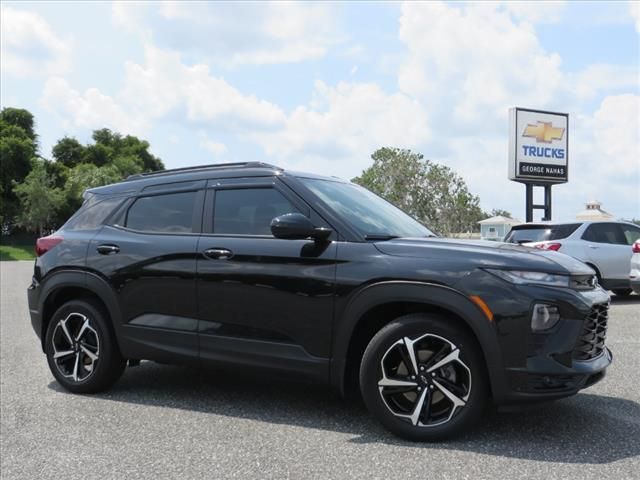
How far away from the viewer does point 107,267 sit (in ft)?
17.6

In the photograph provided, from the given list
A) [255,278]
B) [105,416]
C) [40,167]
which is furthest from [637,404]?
[40,167]

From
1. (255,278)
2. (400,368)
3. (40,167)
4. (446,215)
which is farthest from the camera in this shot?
(446,215)

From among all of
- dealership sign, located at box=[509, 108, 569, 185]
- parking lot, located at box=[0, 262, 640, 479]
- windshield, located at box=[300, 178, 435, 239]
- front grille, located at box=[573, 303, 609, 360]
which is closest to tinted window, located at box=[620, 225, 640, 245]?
parking lot, located at box=[0, 262, 640, 479]

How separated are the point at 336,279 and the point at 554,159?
24.0m

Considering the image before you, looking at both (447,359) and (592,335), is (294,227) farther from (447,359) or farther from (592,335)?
(592,335)

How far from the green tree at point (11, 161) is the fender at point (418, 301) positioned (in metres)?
63.4

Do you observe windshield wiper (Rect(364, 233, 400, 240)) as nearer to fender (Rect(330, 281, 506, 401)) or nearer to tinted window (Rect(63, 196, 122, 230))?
fender (Rect(330, 281, 506, 401))

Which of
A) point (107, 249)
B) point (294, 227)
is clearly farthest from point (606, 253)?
point (107, 249)

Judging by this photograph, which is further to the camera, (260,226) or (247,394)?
(247,394)

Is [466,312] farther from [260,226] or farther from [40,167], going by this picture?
[40,167]

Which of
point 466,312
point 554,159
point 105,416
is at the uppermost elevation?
point 554,159

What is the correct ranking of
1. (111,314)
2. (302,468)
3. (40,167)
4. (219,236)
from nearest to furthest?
(302,468), (219,236), (111,314), (40,167)

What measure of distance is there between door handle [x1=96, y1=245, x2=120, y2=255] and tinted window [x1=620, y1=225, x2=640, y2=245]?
33.8ft

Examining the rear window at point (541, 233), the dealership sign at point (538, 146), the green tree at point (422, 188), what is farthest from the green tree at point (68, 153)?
the rear window at point (541, 233)
